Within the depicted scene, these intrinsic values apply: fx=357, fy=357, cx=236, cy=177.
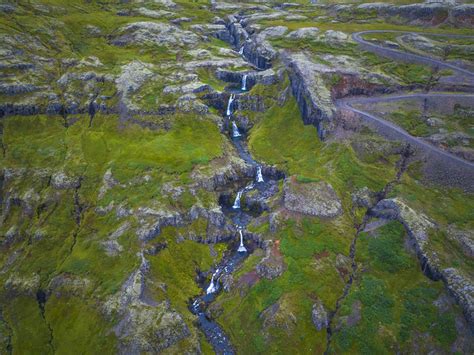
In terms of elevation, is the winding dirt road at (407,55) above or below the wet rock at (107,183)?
above

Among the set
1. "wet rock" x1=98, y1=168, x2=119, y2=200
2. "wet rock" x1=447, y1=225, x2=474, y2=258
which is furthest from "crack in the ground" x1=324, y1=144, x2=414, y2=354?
"wet rock" x1=98, y1=168, x2=119, y2=200

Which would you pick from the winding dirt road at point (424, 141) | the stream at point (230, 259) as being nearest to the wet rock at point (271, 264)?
the stream at point (230, 259)

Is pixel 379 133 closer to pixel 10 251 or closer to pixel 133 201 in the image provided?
pixel 133 201

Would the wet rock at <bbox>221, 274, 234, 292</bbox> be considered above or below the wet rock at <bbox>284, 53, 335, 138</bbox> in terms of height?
below

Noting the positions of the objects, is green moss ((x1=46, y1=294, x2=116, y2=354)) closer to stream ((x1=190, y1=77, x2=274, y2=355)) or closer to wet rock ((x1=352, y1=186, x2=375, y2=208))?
stream ((x1=190, y1=77, x2=274, y2=355))

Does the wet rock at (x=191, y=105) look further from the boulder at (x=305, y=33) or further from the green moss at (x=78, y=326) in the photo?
the green moss at (x=78, y=326)

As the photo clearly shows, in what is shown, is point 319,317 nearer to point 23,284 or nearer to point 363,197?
point 363,197

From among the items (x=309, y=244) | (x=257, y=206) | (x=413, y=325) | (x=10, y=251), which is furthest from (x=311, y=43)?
(x=10, y=251)
